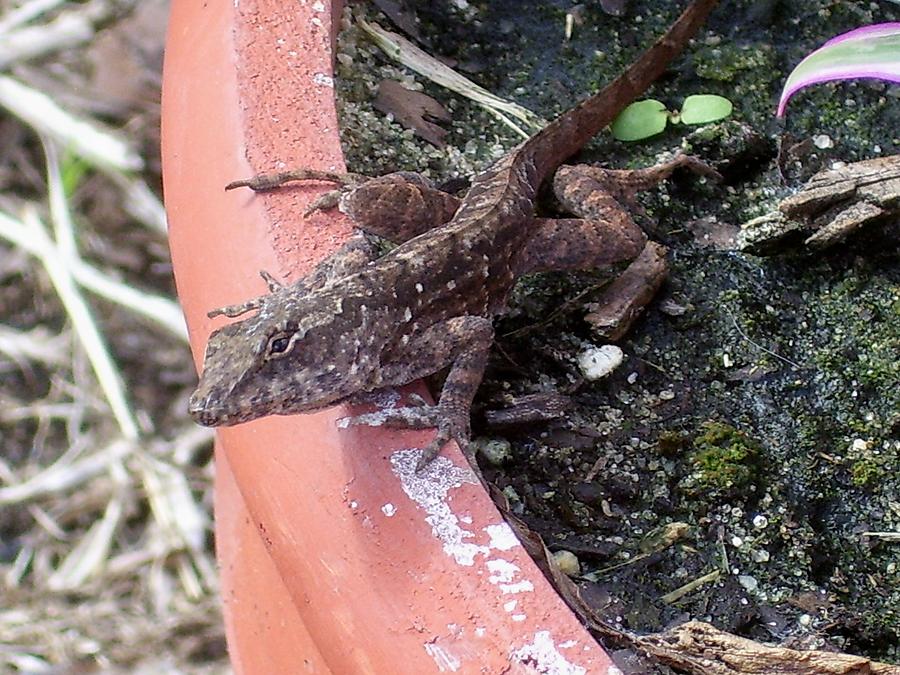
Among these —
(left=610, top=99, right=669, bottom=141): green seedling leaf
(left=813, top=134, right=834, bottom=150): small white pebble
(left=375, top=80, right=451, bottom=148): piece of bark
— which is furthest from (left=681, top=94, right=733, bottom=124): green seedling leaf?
(left=375, top=80, right=451, bottom=148): piece of bark

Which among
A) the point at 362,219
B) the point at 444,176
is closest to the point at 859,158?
the point at 444,176

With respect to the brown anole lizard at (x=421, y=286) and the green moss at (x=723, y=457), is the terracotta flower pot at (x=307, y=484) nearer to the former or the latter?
the brown anole lizard at (x=421, y=286)

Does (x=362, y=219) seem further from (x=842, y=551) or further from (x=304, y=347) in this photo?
(x=842, y=551)

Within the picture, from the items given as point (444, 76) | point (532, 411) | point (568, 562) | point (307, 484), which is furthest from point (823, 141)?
point (307, 484)

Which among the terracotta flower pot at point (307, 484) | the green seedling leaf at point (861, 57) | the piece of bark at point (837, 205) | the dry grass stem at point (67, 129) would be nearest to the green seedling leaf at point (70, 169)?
the dry grass stem at point (67, 129)

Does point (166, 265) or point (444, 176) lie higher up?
point (166, 265)

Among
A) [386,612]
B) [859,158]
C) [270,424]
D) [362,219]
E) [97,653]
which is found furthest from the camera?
[97,653]

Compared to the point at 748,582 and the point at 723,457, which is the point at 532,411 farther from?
the point at 748,582
